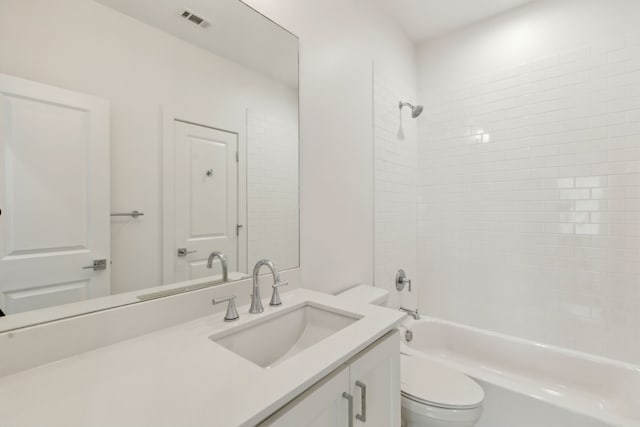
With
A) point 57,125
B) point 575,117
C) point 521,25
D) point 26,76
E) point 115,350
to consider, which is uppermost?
point 521,25

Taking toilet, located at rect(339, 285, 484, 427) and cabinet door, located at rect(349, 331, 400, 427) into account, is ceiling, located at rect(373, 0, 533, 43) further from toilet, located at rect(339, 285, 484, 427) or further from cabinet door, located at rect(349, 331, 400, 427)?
toilet, located at rect(339, 285, 484, 427)

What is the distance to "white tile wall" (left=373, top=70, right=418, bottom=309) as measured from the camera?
2051mm

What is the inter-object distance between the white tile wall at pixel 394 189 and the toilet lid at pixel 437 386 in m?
0.62

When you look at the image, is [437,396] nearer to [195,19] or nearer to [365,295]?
[365,295]

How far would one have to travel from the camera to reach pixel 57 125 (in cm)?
79

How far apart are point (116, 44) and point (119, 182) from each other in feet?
1.43

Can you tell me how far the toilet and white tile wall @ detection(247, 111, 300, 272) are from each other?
31.9 inches

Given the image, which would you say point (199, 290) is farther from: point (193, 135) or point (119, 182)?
point (193, 135)

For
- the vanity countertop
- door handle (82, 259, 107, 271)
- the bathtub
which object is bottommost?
the bathtub

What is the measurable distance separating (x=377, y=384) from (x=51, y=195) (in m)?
1.14

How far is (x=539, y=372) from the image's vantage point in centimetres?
186

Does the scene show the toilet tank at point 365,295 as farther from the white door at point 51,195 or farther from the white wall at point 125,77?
the white door at point 51,195

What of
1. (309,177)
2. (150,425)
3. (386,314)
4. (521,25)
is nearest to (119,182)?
(150,425)

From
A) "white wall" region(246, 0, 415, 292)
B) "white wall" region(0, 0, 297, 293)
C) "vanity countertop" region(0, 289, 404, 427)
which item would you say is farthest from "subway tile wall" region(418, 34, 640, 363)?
"white wall" region(0, 0, 297, 293)
